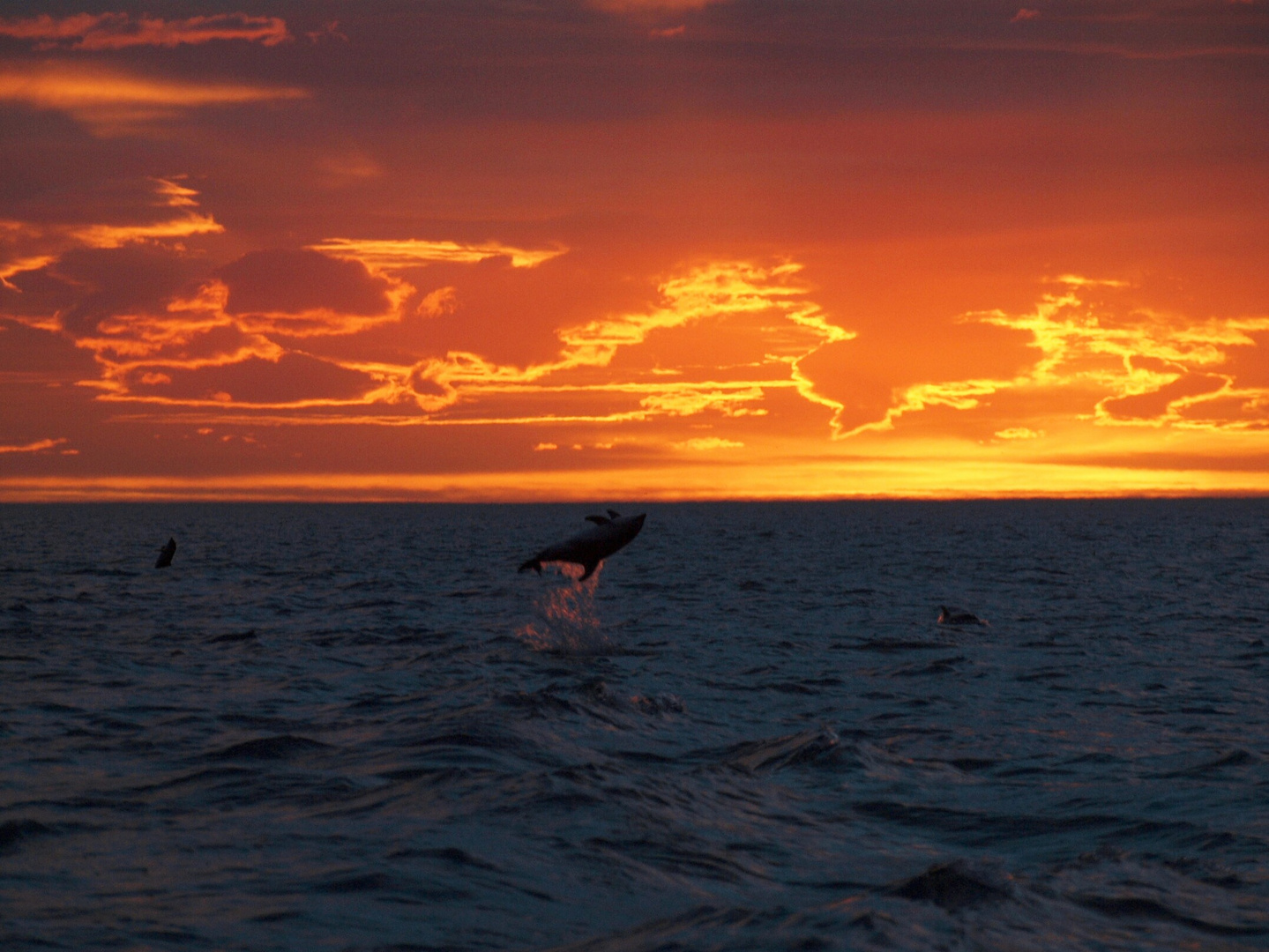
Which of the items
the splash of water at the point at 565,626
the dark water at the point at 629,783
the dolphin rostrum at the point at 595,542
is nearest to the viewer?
the dark water at the point at 629,783

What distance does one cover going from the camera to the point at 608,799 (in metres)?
14.0

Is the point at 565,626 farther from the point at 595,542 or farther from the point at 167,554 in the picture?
the point at 167,554

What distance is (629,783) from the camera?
14797 millimetres

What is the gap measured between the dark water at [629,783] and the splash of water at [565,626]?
0.81ft

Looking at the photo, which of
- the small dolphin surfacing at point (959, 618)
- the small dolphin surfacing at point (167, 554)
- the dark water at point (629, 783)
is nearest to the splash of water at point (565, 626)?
the dark water at point (629, 783)

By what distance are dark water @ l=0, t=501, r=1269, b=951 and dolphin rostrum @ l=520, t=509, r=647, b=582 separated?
2.22m

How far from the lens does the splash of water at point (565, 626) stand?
93.0ft

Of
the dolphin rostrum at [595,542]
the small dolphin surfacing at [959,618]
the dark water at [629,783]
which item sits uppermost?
the dolphin rostrum at [595,542]

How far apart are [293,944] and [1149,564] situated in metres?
61.6

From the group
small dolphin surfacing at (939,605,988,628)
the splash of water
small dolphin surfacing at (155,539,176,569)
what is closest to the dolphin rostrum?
the splash of water

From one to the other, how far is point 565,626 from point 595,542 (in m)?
8.33

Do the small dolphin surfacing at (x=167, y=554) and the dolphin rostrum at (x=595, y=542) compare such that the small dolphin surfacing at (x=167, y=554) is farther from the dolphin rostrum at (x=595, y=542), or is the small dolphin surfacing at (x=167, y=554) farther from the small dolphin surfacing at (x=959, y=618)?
the dolphin rostrum at (x=595, y=542)

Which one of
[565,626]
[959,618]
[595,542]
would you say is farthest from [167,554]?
[595,542]

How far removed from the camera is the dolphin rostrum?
75.3 feet
